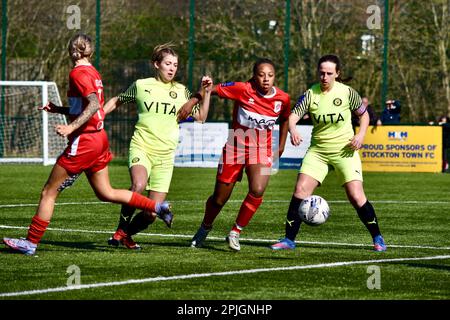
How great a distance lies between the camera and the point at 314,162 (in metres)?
11.9

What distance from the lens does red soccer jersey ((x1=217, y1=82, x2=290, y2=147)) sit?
38.0 feet

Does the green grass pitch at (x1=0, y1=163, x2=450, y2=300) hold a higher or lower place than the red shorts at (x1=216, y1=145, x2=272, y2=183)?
lower

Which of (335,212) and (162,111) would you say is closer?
(162,111)

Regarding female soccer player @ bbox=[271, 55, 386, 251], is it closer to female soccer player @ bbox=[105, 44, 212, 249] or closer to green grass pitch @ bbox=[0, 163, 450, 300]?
green grass pitch @ bbox=[0, 163, 450, 300]

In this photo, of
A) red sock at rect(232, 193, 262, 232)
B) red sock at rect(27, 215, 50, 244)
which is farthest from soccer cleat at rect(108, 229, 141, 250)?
red sock at rect(27, 215, 50, 244)

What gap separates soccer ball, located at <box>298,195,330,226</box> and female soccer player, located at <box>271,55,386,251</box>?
0.28 metres

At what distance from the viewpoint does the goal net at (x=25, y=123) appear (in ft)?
99.9

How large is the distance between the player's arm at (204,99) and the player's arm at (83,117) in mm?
1166

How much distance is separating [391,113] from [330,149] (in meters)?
17.6

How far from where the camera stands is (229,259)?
10.7m

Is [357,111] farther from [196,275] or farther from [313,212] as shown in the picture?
[196,275]

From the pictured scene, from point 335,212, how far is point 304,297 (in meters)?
8.13

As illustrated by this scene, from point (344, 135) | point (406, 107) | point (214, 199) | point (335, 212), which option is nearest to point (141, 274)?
point (214, 199)

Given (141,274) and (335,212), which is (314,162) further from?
(335,212)
